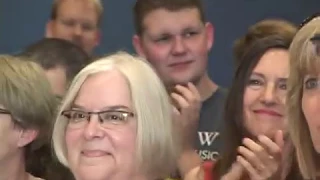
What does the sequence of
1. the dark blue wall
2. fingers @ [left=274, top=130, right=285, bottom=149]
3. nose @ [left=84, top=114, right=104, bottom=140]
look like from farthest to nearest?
the dark blue wall < fingers @ [left=274, top=130, right=285, bottom=149] < nose @ [left=84, top=114, right=104, bottom=140]

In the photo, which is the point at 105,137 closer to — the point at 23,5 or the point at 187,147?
the point at 187,147

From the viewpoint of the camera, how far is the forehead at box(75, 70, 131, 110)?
1458mm

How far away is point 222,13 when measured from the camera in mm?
3176

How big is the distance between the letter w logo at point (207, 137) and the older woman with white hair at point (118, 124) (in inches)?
16.1

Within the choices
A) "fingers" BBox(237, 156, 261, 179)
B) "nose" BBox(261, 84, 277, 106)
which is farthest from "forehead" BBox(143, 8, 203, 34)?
"fingers" BBox(237, 156, 261, 179)

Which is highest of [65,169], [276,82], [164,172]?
[276,82]

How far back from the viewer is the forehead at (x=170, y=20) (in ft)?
6.42

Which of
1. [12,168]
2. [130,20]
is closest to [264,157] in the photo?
[12,168]

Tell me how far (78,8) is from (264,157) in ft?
4.28

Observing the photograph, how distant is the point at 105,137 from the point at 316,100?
429mm

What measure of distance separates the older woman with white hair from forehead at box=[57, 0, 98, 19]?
1.14 metres

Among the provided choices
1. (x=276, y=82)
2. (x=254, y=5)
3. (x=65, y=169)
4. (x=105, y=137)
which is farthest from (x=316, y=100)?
(x=254, y=5)

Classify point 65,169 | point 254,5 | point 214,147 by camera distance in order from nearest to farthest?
point 65,169, point 214,147, point 254,5

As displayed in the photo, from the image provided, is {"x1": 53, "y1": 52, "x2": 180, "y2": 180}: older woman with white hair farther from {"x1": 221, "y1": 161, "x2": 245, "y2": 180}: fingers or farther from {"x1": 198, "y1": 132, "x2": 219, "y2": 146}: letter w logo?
{"x1": 198, "y1": 132, "x2": 219, "y2": 146}: letter w logo
